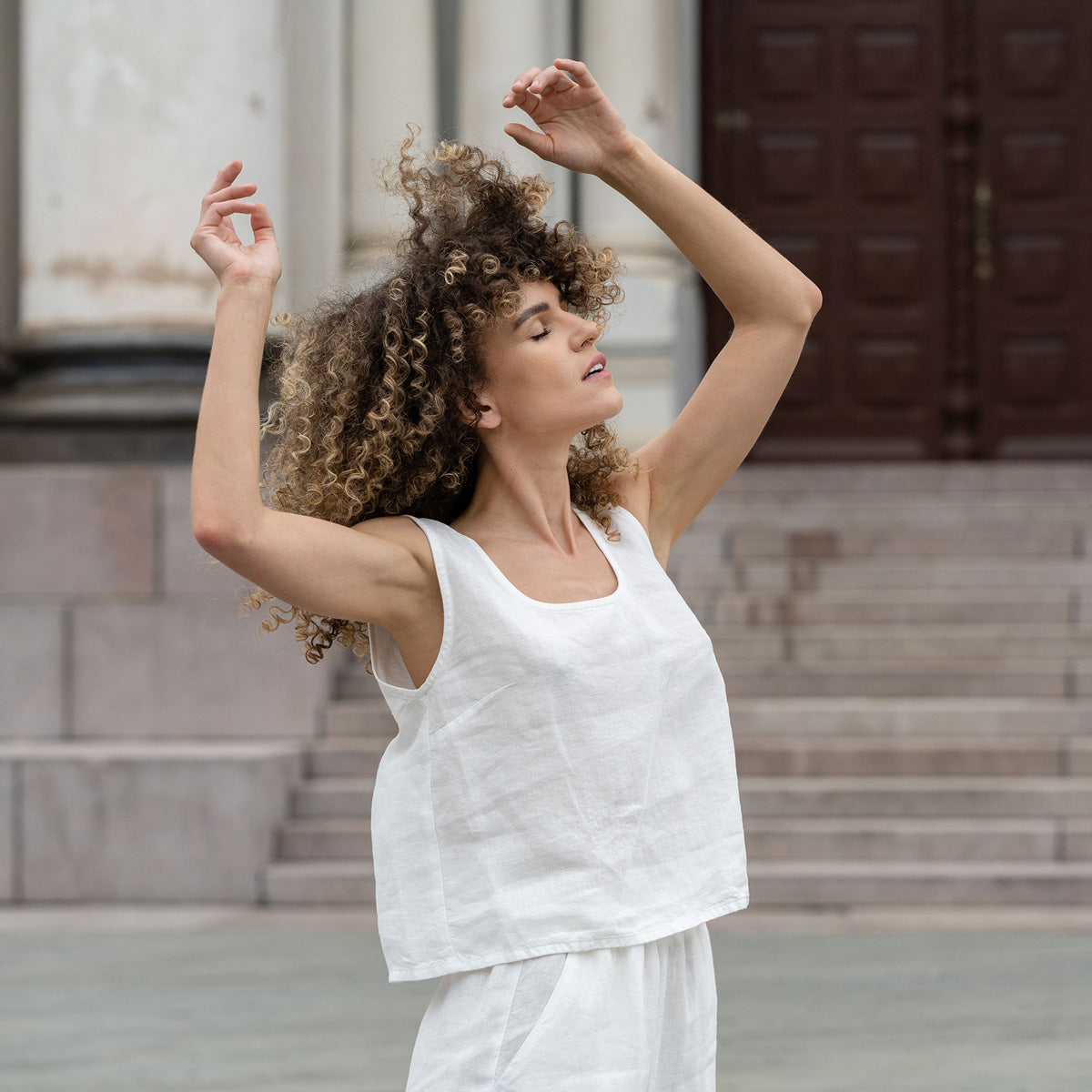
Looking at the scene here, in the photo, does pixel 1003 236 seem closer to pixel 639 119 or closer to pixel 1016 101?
pixel 1016 101

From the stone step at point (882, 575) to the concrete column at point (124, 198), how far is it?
2.53m

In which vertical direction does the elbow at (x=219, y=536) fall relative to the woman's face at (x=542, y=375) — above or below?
below

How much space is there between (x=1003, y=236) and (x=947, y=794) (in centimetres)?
485

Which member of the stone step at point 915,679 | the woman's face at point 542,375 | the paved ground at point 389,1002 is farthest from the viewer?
the stone step at point 915,679

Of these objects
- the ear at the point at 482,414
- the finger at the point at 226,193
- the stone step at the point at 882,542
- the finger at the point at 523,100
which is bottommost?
the stone step at the point at 882,542

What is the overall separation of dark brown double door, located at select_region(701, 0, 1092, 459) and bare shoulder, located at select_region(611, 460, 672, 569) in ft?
25.4

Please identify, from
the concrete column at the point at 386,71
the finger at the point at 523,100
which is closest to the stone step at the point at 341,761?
the concrete column at the point at 386,71

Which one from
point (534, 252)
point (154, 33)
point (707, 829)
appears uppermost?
point (154, 33)

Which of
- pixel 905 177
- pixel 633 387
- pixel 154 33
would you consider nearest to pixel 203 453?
pixel 154 33

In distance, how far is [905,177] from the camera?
9766mm

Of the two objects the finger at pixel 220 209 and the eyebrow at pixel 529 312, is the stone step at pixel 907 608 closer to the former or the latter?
the eyebrow at pixel 529 312

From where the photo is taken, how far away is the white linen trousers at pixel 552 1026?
66.7 inches

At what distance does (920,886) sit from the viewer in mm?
5746

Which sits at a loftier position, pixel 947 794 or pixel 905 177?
pixel 905 177
